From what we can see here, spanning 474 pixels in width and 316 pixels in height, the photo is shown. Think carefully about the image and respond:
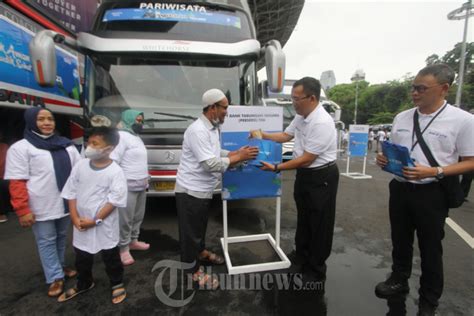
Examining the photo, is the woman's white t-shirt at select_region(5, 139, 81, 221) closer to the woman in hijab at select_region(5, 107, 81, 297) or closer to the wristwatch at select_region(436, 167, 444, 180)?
the woman in hijab at select_region(5, 107, 81, 297)

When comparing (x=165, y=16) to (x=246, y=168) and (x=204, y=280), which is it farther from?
(x=204, y=280)

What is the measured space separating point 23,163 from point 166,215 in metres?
2.62

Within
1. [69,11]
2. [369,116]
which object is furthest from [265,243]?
[369,116]

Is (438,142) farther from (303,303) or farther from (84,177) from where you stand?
(84,177)

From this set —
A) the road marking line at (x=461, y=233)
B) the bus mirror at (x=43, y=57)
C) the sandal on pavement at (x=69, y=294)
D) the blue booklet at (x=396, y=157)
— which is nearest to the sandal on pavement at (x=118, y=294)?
the sandal on pavement at (x=69, y=294)

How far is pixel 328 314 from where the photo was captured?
2.23m

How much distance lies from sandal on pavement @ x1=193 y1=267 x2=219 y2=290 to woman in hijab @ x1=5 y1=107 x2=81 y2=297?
127 centimetres

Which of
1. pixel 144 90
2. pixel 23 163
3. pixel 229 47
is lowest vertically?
pixel 23 163

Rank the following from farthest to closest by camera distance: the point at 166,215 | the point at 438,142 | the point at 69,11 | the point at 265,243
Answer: the point at 69,11
the point at 166,215
the point at 265,243
the point at 438,142

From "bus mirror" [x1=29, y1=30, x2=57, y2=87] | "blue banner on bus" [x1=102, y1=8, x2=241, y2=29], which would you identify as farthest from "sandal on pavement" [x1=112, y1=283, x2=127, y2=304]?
"blue banner on bus" [x1=102, y1=8, x2=241, y2=29]

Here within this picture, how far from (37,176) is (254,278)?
226cm

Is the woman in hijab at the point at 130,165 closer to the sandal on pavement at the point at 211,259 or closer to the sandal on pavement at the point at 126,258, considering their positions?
the sandal on pavement at the point at 126,258

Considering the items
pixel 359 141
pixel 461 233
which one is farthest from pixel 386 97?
pixel 461 233

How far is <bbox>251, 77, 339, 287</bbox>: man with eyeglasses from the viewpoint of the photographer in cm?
237
